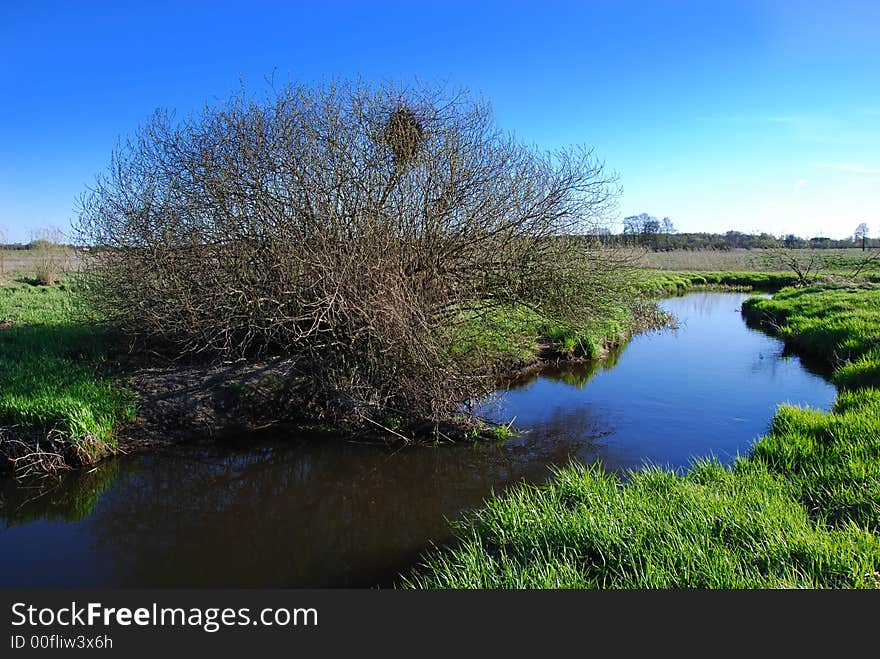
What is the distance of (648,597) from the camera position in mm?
3650

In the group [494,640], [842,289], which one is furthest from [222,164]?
[842,289]

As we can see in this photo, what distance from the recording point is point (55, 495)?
7133mm

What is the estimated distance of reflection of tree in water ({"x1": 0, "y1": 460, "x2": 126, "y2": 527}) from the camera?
22.0 feet

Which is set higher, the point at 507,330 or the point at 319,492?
the point at 507,330

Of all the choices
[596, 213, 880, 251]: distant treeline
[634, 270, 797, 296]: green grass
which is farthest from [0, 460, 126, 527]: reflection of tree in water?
[596, 213, 880, 251]: distant treeline

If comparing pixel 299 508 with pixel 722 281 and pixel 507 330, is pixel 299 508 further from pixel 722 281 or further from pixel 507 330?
pixel 722 281

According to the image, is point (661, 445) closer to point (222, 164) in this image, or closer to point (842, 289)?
point (222, 164)

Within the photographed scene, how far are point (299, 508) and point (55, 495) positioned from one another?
313 cm

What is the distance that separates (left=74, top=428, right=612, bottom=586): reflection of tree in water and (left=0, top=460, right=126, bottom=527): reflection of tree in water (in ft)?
0.89

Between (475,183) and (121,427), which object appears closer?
(121,427)

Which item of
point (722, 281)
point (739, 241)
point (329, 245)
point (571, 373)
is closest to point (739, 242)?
point (739, 241)

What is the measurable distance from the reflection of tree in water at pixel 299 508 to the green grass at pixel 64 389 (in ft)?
3.00

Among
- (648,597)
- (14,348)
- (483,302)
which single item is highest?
(483,302)

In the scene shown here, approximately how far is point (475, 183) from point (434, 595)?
765cm
